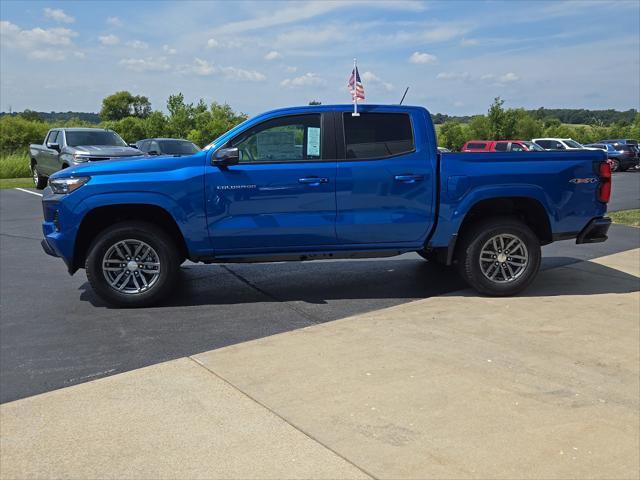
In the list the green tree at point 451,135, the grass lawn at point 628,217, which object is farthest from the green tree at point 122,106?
the grass lawn at point 628,217

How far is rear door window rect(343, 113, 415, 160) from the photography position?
655 centimetres

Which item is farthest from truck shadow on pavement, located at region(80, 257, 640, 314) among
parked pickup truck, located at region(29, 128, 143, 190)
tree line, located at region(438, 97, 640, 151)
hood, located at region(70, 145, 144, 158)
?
tree line, located at region(438, 97, 640, 151)

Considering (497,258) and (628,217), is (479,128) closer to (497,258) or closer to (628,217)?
(628,217)

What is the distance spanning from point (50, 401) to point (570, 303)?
4945 millimetres

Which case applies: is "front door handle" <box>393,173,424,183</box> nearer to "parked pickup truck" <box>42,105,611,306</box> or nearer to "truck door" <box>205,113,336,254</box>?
"parked pickup truck" <box>42,105,611,306</box>

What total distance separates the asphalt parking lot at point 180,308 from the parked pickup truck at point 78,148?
20.9 ft

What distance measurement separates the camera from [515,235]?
6.70 m

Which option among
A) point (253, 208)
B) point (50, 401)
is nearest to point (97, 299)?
point (253, 208)

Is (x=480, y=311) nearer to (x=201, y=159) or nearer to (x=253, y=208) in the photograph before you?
(x=253, y=208)

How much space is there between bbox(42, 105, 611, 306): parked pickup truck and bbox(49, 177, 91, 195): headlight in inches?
0.5

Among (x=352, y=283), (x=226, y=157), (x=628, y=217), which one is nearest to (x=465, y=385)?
(x=352, y=283)

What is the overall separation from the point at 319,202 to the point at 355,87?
4.65 feet

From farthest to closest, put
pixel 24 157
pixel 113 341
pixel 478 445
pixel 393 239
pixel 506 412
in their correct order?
1. pixel 24 157
2. pixel 393 239
3. pixel 113 341
4. pixel 506 412
5. pixel 478 445

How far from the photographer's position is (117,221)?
21.0 feet
